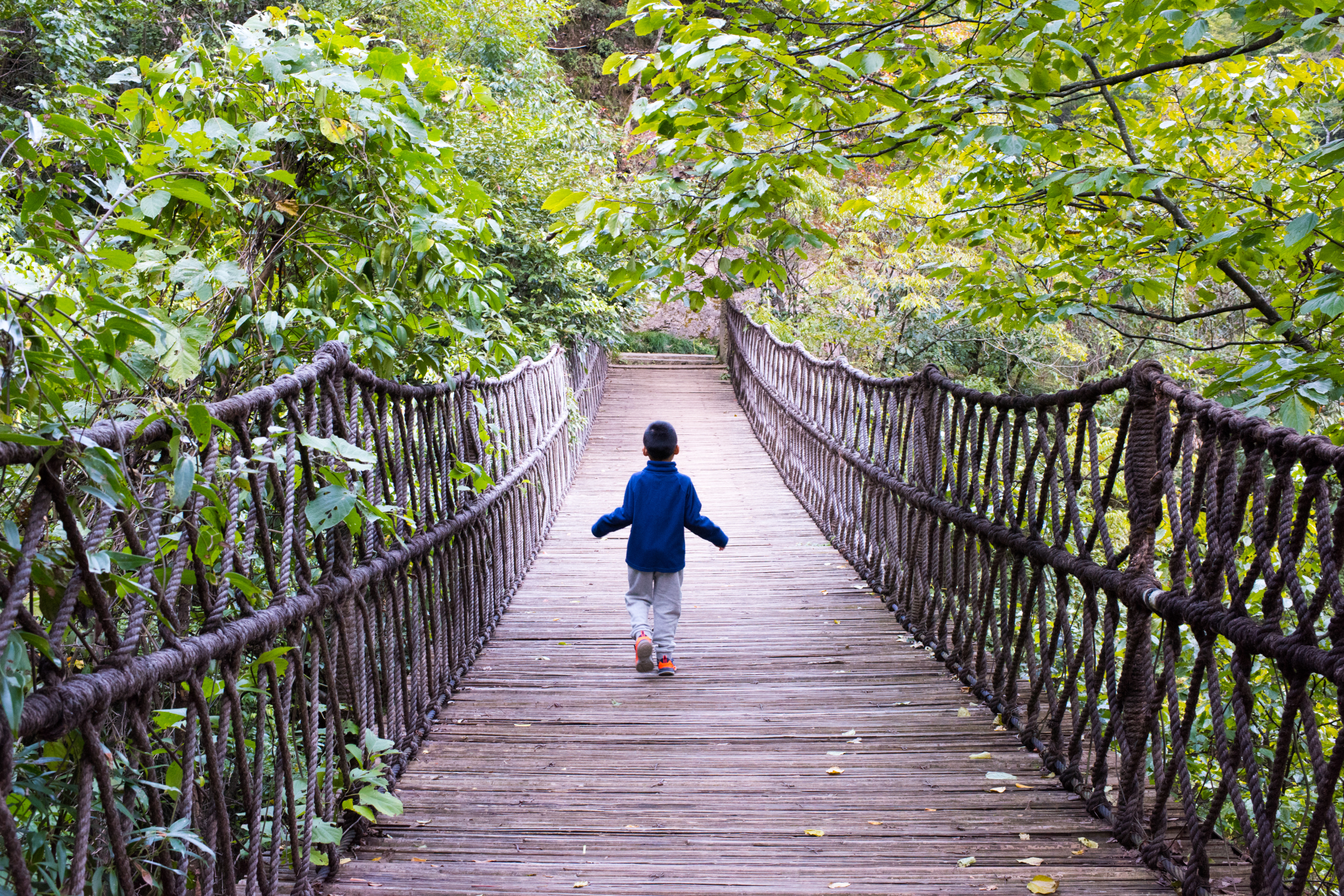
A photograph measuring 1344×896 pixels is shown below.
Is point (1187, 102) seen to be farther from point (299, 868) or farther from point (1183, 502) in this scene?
point (299, 868)

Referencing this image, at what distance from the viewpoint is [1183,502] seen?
7.95 feet

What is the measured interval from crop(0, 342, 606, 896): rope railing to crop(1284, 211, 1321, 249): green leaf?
2639 mm

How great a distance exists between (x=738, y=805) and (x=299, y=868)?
55.6 inches

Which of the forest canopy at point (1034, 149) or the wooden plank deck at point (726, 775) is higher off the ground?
the forest canopy at point (1034, 149)

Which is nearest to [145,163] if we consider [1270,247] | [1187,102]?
[1270,247]

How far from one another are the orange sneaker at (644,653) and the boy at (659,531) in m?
0.12

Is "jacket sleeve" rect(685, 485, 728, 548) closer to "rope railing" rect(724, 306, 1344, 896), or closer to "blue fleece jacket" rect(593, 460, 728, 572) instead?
"blue fleece jacket" rect(593, 460, 728, 572)

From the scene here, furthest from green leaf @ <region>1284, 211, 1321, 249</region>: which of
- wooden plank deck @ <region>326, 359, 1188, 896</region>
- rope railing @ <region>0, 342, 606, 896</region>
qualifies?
rope railing @ <region>0, 342, 606, 896</region>

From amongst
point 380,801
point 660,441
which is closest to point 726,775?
point 380,801

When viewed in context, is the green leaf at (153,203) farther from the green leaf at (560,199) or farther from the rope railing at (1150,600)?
the rope railing at (1150,600)

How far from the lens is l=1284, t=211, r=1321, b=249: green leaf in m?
2.49

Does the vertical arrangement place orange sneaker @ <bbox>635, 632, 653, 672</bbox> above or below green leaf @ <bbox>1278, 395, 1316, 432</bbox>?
below

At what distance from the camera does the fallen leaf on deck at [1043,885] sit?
2.45 metres

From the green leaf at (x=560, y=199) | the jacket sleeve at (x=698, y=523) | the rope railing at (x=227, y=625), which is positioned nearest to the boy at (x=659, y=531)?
the jacket sleeve at (x=698, y=523)
